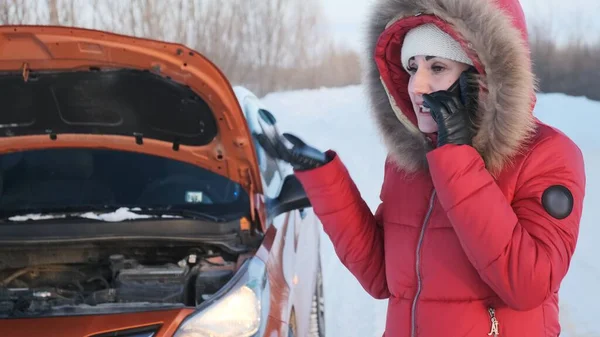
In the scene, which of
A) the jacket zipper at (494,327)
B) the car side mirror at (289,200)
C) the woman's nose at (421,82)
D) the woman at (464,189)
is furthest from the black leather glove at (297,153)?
the car side mirror at (289,200)

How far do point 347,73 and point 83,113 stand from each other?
25014 millimetres

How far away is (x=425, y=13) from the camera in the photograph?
1.70 metres

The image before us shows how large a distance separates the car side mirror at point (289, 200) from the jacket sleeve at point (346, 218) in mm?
979

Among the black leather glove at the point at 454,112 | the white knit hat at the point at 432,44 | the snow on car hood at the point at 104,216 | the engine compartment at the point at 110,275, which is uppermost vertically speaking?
the white knit hat at the point at 432,44

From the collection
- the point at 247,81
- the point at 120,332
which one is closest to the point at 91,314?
the point at 120,332

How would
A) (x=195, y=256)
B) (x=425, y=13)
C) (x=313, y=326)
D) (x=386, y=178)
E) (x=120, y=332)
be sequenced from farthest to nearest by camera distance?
(x=313, y=326) → (x=195, y=256) → (x=120, y=332) → (x=386, y=178) → (x=425, y=13)

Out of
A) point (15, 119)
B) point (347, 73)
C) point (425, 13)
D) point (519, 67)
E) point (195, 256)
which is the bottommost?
point (347, 73)

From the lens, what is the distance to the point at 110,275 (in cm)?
292

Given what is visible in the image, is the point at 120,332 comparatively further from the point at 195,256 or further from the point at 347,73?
the point at 347,73

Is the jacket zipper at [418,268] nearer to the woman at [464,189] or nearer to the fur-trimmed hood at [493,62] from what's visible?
the woman at [464,189]

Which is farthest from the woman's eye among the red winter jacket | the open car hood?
the open car hood

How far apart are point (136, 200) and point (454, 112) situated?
1949mm

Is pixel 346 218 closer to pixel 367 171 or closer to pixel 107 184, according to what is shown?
pixel 107 184

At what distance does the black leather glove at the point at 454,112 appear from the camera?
61.1 inches
